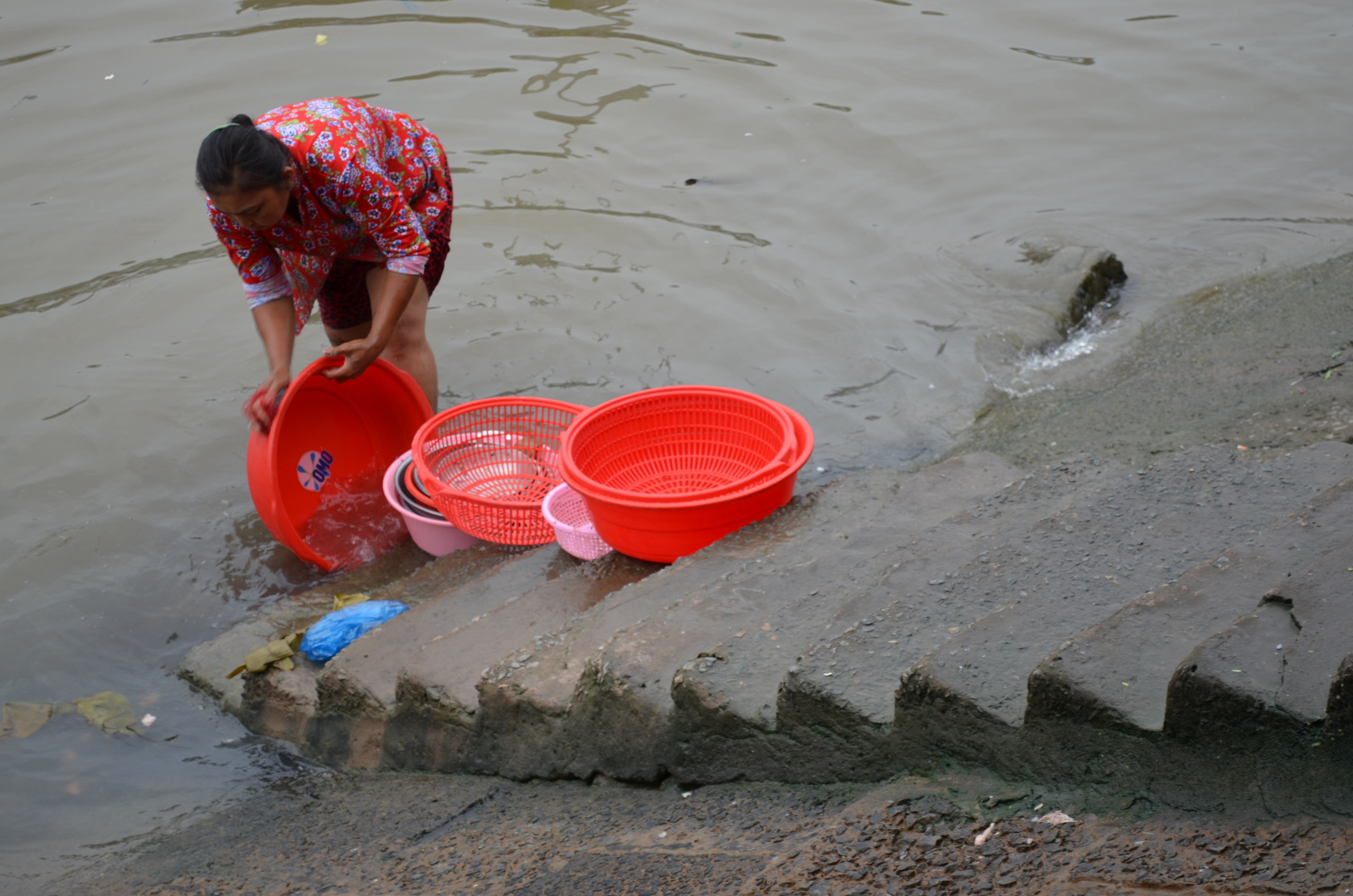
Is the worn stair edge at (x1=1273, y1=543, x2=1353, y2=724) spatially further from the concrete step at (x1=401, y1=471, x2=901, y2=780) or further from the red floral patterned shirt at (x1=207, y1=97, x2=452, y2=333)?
the red floral patterned shirt at (x1=207, y1=97, x2=452, y2=333)

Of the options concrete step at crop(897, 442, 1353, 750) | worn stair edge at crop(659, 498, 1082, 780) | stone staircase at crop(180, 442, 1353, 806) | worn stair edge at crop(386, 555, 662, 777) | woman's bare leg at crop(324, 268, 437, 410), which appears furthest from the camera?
woman's bare leg at crop(324, 268, 437, 410)

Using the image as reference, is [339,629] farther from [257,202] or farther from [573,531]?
[257,202]

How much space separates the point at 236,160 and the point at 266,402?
940 millimetres

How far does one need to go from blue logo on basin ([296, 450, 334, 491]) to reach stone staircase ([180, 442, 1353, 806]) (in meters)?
0.74

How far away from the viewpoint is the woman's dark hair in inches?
129

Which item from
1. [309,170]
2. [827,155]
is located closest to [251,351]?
[309,170]

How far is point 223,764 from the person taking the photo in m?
3.43

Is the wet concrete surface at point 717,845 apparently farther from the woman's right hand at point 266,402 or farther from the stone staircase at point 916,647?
the woman's right hand at point 266,402

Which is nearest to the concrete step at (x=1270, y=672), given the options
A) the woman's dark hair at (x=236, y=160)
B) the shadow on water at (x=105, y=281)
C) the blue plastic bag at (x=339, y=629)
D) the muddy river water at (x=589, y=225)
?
the blue plastic bag at (x=339, y=629)

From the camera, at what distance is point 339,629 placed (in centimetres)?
355

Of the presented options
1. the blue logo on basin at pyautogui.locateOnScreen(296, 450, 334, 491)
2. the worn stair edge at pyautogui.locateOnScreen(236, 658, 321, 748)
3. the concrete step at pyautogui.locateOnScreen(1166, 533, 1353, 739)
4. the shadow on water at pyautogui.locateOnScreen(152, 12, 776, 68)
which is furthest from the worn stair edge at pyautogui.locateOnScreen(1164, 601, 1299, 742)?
the shadow on water at pyautogui.locateOnScreen(152, 12, 776, 68)

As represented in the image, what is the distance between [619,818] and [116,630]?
2.61 m

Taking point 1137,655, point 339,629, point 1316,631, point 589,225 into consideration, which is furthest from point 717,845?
point 589,225

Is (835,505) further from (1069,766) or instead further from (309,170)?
(309,170)
